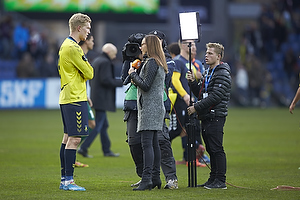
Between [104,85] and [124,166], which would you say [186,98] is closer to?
[124,166]

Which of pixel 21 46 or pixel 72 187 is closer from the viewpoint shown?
pixel 72 187

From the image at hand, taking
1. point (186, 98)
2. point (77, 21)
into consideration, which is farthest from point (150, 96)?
point (186, 98)

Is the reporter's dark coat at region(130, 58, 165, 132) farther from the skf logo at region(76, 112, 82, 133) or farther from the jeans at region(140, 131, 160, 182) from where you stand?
the skf logo at region(76, 112, 82, 133)

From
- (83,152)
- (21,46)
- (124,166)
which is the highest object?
(21,46)

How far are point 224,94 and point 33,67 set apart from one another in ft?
66.0

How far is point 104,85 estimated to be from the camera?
12.8 metres

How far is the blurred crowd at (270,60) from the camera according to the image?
2912 centimetres

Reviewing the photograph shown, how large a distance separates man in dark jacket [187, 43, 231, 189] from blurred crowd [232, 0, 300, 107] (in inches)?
→ 817

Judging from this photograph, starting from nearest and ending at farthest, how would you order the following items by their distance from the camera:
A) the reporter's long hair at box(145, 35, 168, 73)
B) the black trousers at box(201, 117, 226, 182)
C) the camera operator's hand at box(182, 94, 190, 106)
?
the reporter's long hair at box(145, 35, 168, 73) → the black trousers at box(201, 117, 226, 182) → the camera operator's hand at box(182, 94, 190, 106)

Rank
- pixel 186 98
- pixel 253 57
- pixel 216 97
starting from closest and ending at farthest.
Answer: pixel 216 97
pixel 186 98
pixel 253 57

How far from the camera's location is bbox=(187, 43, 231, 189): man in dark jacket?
828 centimetres

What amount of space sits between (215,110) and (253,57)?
2171 cm

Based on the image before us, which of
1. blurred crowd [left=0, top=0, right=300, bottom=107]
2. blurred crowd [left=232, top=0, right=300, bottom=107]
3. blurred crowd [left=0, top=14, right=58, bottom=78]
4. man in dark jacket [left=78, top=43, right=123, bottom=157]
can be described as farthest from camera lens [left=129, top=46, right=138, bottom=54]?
blurred crowd [left=232, top=0, right=300, bottom=107]

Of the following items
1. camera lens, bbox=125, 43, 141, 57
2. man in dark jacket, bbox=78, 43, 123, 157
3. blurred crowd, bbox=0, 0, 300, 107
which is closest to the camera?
camera lens, bbox=125, 43, 141, 57
